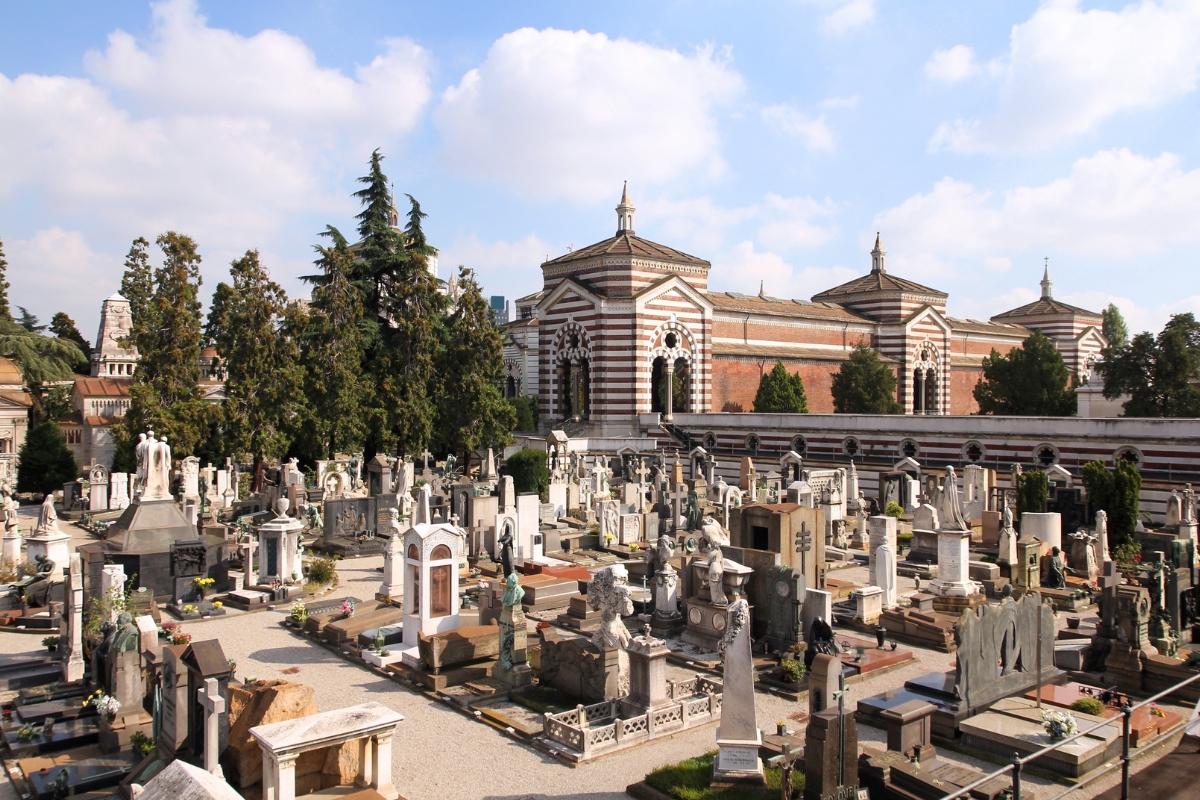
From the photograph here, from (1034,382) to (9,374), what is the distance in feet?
159

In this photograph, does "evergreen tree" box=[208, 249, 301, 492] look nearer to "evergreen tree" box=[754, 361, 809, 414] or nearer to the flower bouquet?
"evergreen tree" box=[754, 361, 809, 414]

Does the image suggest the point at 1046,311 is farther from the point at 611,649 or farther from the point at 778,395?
the point at 611,649

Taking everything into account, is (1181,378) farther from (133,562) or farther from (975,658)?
(133,562)

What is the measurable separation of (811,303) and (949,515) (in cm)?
3430

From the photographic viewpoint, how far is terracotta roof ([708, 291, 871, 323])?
45.9 metres

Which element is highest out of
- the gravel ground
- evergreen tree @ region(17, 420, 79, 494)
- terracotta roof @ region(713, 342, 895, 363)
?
terracotta roof @ region(713, 342, 895, 363)

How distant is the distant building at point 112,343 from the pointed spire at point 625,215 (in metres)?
25.3

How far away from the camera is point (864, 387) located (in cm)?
4294

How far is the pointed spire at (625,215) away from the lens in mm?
42812

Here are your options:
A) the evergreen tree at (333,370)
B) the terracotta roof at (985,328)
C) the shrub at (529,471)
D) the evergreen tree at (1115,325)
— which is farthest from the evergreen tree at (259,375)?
the evergreen tree at (1115,325)

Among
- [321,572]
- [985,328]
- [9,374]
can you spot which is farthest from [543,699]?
[985,328]

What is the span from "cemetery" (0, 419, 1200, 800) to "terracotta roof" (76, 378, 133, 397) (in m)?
18.4

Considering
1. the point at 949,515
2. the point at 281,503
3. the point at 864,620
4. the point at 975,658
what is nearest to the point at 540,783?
the point at 975,658

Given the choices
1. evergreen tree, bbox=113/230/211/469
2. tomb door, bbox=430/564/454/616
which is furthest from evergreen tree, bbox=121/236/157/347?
tomb door, bbox=430/564/454/616
